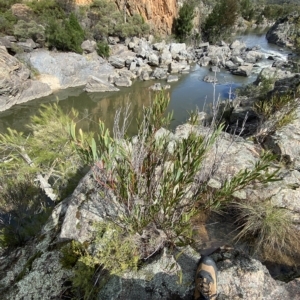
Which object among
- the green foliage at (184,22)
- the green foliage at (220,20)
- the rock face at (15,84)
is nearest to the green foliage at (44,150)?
the rock face at (15,84)

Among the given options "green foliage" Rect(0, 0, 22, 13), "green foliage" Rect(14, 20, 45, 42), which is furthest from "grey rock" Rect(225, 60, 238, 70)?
"green foliage" Rect(0, 0, 22, 13)

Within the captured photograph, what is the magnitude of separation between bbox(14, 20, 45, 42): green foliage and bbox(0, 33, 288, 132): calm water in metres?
5.64

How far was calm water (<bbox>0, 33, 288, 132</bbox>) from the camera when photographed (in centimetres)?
1152

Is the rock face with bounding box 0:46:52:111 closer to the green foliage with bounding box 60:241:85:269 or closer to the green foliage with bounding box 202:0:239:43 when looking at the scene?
the green foliage with bounding box 60:241:85:269

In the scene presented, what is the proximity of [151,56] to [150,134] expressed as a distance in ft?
61.6

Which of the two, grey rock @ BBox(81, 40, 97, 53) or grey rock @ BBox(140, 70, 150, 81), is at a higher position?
grey rock @ BBox(81, 40, 97, 53)

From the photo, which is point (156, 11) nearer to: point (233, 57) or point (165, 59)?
point (165, 59)

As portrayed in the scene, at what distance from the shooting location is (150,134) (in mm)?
2203

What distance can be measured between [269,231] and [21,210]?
4.87 m

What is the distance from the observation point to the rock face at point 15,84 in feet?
39.6

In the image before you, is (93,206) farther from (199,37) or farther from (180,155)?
(199,37)

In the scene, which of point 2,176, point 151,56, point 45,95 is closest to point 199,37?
point 151,56

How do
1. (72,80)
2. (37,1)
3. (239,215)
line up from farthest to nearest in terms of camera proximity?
(37,1) < (72,80) < (239,215)

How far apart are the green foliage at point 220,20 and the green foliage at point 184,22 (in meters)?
2.79
